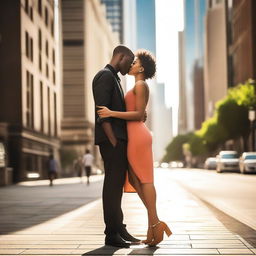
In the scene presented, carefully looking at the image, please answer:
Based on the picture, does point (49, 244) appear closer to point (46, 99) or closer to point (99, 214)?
point (99, 214)

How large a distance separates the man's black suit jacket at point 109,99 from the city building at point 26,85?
89.4 ft

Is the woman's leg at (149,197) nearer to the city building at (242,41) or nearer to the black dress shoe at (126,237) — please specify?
the black dress shoe at (126,237)

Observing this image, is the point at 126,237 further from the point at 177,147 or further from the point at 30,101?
the point at 177,147

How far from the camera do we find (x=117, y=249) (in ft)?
19.0

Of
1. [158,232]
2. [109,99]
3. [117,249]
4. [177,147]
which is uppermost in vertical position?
[177,147]

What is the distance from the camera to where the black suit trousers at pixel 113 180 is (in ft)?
19.6

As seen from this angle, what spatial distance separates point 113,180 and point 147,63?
4.00 feet

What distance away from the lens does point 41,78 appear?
46.9 metres

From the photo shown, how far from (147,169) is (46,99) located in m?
44.2

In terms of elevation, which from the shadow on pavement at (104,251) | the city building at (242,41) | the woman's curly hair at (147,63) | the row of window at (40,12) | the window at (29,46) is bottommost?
the shadow on pavement at (104,251)

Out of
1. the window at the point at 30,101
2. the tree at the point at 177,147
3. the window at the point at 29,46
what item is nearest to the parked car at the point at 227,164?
the window at the point at 30,101

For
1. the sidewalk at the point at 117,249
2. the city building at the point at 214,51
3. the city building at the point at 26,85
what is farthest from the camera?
the city building at the point at 214,51

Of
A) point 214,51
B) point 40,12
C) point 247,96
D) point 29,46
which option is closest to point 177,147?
point 214,51

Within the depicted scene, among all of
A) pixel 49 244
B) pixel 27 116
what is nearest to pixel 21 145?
pixel 27 116
